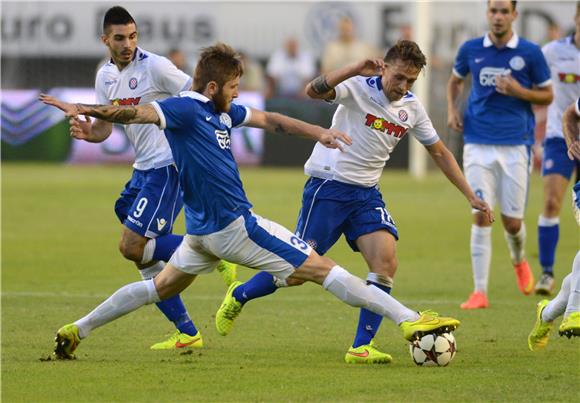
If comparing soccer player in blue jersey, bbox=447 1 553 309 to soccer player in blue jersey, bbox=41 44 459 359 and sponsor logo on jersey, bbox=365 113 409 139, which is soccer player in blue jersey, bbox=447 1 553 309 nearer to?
sponsor logo on jersey, bbox=365 113 409 139

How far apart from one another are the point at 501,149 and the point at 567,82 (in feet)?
5.59

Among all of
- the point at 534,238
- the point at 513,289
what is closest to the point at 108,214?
the point at 534,238

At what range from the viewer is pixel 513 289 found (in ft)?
40.7

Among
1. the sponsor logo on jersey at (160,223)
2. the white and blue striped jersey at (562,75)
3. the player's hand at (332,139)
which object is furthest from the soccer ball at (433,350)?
the white and blue striped jersey at (562,75)

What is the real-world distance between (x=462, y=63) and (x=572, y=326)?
454 centimetres

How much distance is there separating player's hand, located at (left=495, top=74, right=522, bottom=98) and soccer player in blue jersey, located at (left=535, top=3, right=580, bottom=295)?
1.34 m

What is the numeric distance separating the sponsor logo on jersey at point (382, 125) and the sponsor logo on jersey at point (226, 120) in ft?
4.06

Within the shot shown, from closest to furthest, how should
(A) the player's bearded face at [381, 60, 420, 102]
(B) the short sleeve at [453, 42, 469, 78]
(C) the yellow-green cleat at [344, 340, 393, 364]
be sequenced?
(C) the yellow-green cleat at [344, 340, 393, 364] → (A) the player's bearded face at [381, 60, 420, 102] → (B) the short sleeve at [453, 42, 469, 78]

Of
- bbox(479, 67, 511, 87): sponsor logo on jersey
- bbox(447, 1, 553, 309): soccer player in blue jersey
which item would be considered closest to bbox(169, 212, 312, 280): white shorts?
bbox(447, 1, 553, 309): soccer player in blue jersey

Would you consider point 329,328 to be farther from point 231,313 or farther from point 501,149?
A: point 501,149

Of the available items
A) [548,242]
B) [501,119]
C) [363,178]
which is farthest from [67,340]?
[548,242]

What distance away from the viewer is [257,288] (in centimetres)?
894

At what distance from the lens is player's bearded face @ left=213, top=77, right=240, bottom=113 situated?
776cm

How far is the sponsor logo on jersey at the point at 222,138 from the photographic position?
306 inches
